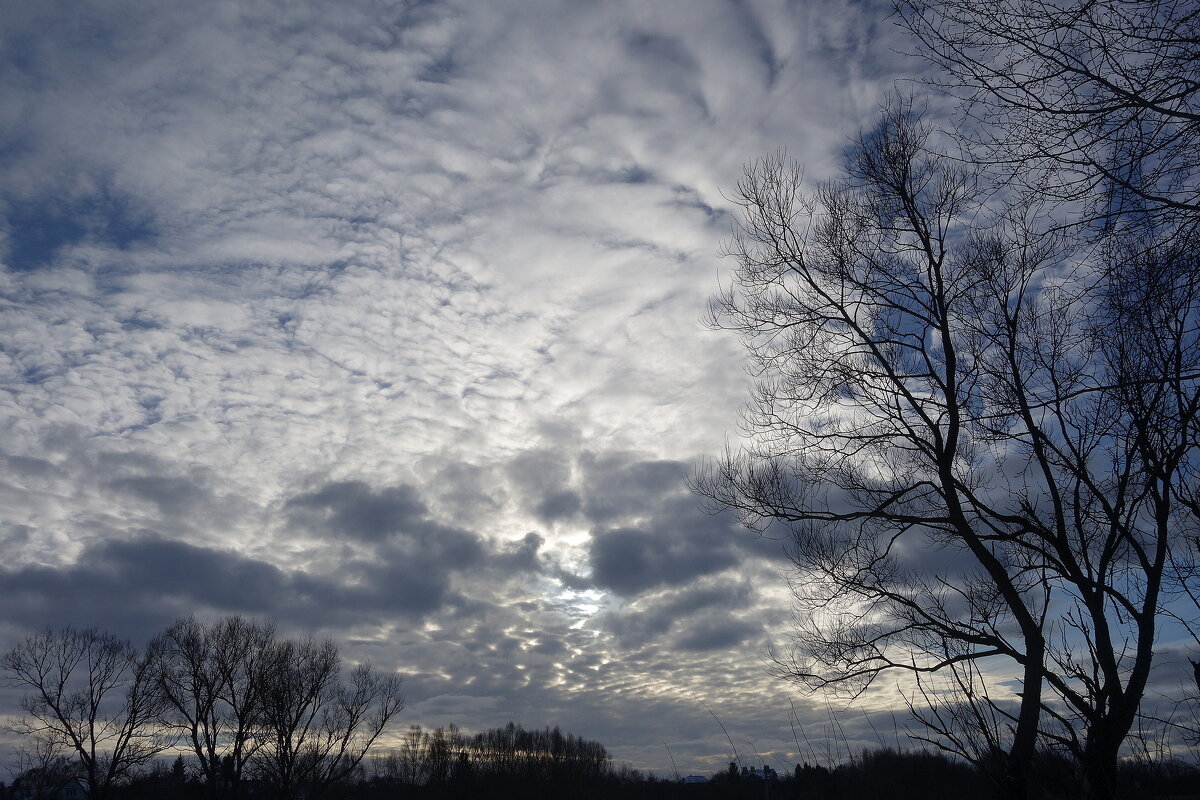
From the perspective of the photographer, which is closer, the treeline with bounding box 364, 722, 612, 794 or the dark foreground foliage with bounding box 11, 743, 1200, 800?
the dark foreground foliage with bounding box 11, 743, 1200, 800

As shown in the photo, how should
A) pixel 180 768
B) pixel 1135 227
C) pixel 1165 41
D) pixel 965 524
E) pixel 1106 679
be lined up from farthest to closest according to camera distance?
pixel 180 768, pixel 965 524, pixel 1106 679, pixel 1135 227, pixel 1165 41

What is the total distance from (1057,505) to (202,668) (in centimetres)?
4193

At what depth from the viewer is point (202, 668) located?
38500 millimetres

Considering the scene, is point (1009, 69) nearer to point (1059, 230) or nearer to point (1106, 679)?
point (1059, 230)

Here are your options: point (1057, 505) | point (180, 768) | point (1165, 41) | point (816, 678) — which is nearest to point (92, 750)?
point (180, 768)

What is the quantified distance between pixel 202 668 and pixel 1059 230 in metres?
44.2

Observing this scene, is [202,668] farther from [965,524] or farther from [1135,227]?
[1135,227]

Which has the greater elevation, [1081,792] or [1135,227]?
[1135,227]

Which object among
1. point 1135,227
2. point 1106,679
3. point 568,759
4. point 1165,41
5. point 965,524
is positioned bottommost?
point 568,759

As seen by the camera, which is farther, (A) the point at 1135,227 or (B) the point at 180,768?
(B) the point at 180,768


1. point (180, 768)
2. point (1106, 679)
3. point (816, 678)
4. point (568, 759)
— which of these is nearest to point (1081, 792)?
point (1106, 679)

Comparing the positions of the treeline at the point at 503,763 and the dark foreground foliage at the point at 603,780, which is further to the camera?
the treeline at the point at 503,763

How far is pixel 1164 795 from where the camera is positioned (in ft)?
11.3

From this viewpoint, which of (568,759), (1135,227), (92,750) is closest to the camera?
(1135,227)
